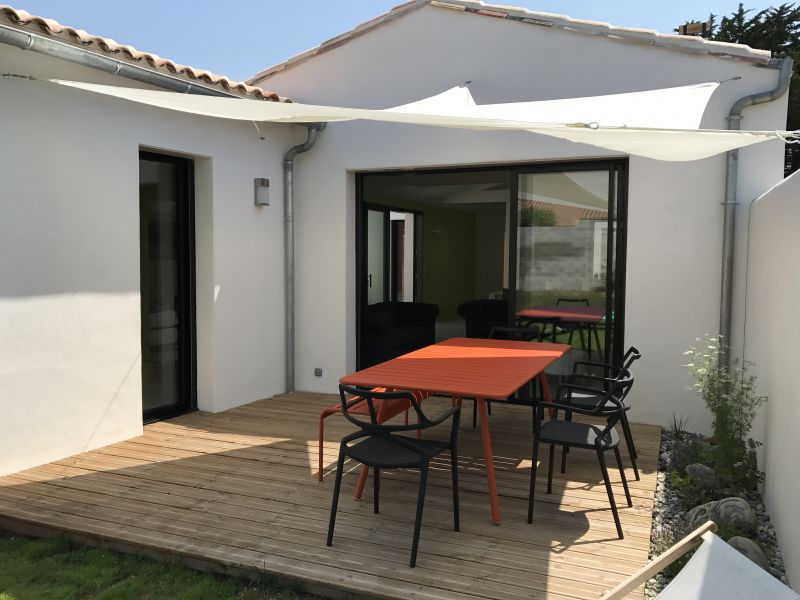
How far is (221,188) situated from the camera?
6422 millimetres

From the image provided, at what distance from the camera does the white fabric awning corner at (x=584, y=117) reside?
3695mm

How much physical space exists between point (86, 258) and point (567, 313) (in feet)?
14.2

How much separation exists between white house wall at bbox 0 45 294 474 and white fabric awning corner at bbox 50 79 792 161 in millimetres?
614

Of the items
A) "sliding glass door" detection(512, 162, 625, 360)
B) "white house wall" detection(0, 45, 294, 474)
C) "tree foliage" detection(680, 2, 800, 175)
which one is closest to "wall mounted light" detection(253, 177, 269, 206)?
"white house wall" detection(0, 45, 294, 474)

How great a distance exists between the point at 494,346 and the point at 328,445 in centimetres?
161

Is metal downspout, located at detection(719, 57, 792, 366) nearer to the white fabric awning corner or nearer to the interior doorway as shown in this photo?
the white fabric awning corner

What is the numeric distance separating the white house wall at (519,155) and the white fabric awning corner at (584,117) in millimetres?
930

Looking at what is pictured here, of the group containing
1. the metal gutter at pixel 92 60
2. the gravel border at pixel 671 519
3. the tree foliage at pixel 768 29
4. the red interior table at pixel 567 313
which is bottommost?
the gravel border at pixel 671 519

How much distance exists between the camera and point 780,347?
354cm

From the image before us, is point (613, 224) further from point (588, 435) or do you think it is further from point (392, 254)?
point (392, 254)

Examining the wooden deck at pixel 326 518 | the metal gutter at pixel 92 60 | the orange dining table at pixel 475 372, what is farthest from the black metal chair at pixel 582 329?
the metal gutter at pixel 92 60

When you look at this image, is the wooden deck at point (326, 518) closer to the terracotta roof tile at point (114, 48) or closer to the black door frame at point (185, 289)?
the black door frame at point (185, 289)

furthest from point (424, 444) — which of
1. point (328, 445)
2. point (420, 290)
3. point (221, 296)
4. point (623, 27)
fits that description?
point (420, 290)

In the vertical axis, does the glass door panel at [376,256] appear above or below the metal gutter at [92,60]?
below
